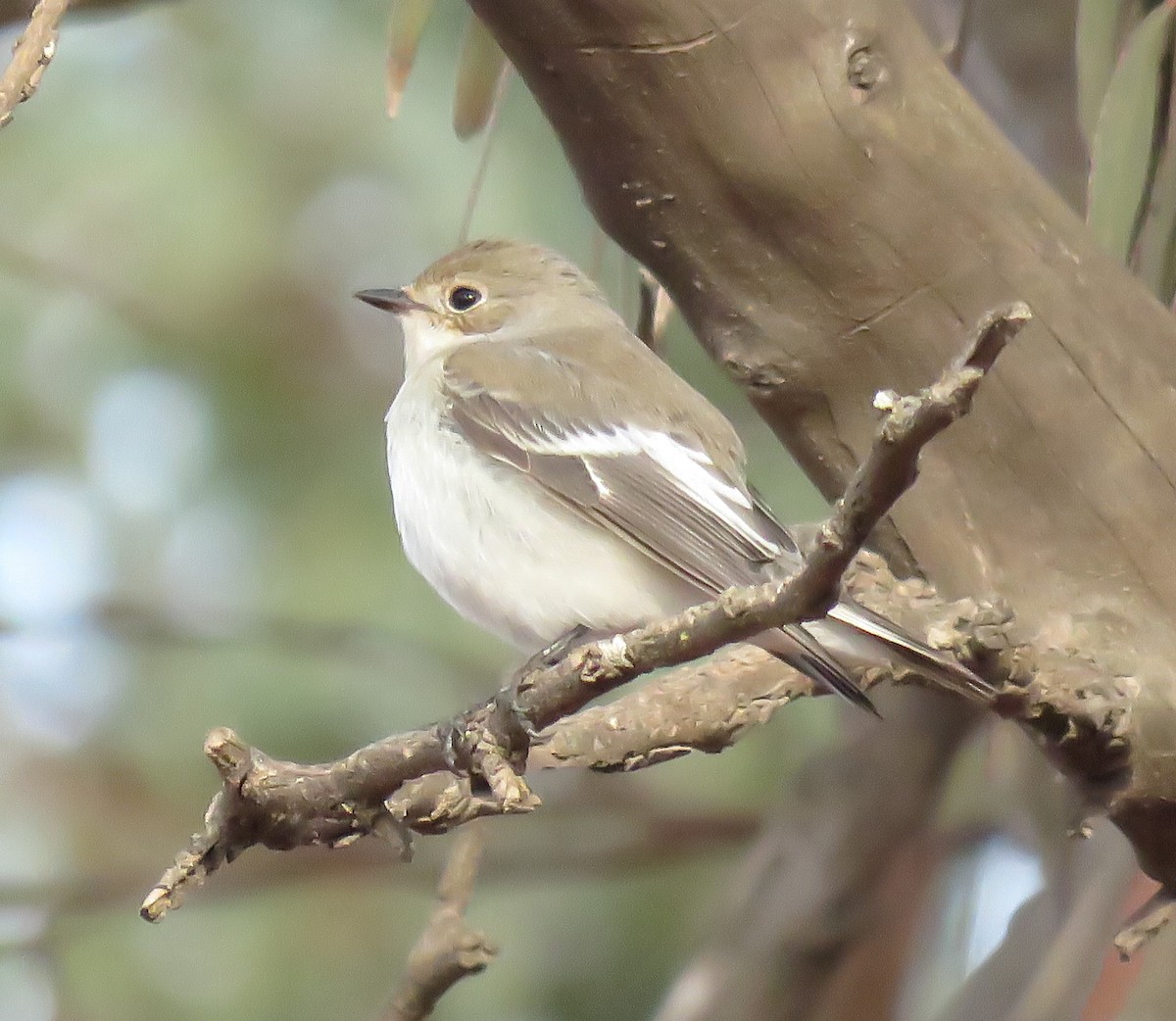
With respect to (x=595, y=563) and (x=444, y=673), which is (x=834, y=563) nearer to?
(x=595, y=563)

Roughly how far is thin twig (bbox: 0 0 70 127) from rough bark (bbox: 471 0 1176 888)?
61cm

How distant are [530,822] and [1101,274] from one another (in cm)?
273

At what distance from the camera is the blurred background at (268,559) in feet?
13.4

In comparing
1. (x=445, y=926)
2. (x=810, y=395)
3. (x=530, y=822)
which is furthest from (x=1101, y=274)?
(x=530, y=822)

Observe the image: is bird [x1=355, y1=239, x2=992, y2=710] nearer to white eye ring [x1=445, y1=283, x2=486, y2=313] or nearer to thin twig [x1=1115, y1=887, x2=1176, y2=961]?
white eye ring [x1=445, y1=283, x2=486, y2=313]

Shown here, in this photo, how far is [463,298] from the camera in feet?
10.1

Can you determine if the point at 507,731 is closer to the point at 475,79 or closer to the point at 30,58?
the point at 30,58

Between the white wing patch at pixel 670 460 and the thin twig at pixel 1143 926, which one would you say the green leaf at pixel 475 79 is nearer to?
the white wing patch at pixel 670 460

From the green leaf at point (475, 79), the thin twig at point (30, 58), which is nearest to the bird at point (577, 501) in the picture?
the green leaf at point (475, 79)

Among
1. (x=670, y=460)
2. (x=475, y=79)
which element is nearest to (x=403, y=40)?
(x=475, y=79)

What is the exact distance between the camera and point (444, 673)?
4.16m

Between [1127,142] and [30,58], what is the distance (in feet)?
5.58

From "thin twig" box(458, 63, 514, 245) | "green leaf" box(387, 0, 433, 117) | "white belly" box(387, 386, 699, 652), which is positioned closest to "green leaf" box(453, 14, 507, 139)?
"thin twig" box(458, 63, 514, 245)

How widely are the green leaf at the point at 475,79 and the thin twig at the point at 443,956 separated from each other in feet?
4.27
